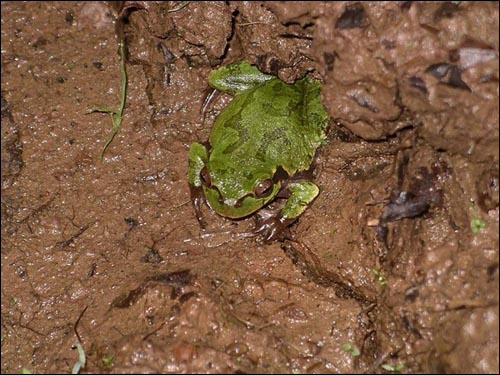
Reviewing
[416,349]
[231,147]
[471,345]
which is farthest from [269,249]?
[471,345]

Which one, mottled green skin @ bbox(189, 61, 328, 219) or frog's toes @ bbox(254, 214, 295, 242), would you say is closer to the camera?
mottled green skin @ bbox(189, 61, 328, 219)

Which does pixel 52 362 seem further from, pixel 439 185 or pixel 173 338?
pixel 439 185

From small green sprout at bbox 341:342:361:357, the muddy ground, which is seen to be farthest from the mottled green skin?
small green sprout at bbox 341:342:361:357

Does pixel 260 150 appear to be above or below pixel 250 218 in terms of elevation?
above

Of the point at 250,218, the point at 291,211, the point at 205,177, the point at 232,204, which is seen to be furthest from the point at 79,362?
the point at 291,211

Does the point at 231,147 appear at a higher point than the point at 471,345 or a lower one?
higher

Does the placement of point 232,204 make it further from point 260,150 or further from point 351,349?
point 351,349

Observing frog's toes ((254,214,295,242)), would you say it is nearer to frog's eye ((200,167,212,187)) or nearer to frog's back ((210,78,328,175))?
frog's back ((210,78,328,175))
